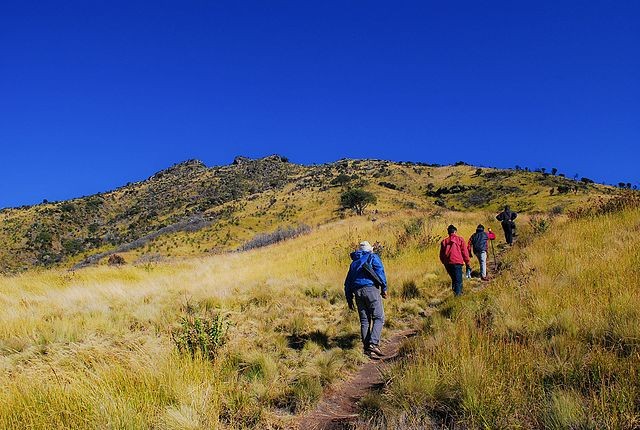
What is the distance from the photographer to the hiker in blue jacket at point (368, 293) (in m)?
7.04

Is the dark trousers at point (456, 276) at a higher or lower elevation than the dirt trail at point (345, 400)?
higher

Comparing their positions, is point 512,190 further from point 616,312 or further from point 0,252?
point 0,252

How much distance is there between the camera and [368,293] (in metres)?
7.14

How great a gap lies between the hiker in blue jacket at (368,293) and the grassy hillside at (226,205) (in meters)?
33.1

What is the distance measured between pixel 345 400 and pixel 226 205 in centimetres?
7936

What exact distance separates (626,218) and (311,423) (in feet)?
36.1

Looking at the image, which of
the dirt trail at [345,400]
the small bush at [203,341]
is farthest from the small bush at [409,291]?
the small bush at [203,341]

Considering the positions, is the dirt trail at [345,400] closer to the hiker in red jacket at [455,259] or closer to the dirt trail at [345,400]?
the dirt trail at [345,400]

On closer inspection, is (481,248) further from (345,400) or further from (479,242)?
(345,400)

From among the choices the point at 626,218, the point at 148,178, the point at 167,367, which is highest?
the point at 148,178

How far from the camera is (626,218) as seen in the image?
441 inches

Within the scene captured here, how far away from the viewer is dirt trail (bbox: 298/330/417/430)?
185 inches

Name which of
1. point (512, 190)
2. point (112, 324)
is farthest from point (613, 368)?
point (512, 190)

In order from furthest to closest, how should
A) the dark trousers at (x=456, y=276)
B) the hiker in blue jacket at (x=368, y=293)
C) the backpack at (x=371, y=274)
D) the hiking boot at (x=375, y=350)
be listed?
the dark trousers at (x=456, y=276)
the backpack at (x=371, y=274)
the hiker in blue jacket at (x=368, y=293)
the hiking boot at (x=375, y=350)
